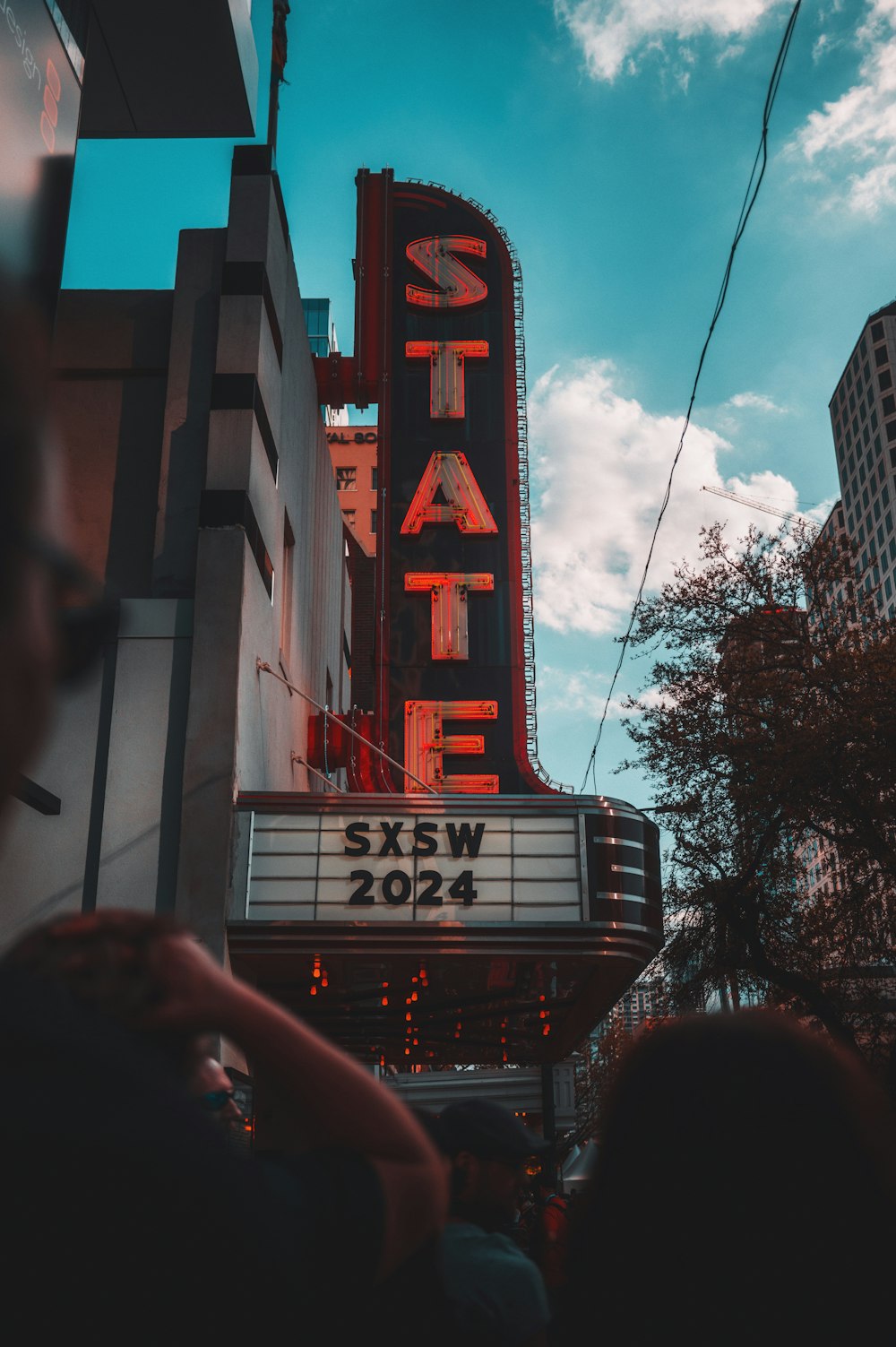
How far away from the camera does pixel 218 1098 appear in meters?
1.29

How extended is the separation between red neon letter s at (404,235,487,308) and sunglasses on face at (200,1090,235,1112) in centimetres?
2214

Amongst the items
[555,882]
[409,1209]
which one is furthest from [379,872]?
[409,1209]

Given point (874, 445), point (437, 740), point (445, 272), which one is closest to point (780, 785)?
point (437, 740)

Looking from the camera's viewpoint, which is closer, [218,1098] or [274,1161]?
[274,1161]

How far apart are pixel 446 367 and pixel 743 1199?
21.2m

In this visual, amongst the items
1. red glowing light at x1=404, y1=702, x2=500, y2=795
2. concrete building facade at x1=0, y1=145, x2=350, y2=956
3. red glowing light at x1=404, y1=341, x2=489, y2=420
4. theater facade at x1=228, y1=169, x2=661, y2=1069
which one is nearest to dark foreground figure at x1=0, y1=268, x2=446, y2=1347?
concrete building facade at x1=0, y1=145, x2=350, y2=956

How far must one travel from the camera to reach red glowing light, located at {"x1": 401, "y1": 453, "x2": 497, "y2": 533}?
20031mm

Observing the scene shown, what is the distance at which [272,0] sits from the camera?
17.8 m

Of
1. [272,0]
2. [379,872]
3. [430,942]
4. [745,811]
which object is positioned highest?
[272,0]

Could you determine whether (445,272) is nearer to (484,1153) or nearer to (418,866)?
(418,866)

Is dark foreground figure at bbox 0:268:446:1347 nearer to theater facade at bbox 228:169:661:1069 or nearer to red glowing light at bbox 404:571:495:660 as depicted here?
theater facade at bbox 228:169:661:1069

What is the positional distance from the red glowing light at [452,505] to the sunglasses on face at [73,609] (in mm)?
18966

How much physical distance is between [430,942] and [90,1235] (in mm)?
12151

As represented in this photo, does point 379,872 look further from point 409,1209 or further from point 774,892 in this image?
point 409,1209
